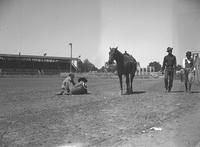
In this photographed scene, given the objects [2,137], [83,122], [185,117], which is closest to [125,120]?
[83,122]

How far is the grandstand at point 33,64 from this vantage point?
247 ft

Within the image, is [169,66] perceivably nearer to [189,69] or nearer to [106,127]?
[189,69]

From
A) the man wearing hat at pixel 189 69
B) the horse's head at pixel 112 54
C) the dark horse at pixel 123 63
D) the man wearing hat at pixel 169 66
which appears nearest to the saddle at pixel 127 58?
the dark horse at pixel 123 63

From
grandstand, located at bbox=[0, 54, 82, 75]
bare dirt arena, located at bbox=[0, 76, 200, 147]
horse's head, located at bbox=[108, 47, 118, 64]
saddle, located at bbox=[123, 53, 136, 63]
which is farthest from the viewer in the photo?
grandstand, located at bbox=[0, 54, 82, 75]

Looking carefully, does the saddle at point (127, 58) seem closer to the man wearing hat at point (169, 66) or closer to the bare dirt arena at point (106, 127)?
the man wearing hat at point (169, 66)

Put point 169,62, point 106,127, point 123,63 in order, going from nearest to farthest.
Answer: point 106,127, point 169,62, point 123,63

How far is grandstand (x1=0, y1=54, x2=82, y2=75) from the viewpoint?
75.3 metres

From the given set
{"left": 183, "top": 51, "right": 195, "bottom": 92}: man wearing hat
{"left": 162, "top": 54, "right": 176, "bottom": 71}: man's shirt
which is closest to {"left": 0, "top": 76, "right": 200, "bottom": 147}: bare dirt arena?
{"left": 183, "top": 51, "right": 195, "bottom": 92}: man wearing hat

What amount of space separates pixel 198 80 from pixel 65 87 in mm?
8520

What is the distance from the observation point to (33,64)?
82812 mm

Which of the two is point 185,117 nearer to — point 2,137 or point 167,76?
point 2,137

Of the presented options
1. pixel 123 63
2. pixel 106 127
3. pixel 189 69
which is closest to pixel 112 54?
pixel 123 63

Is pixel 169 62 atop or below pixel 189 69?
atop

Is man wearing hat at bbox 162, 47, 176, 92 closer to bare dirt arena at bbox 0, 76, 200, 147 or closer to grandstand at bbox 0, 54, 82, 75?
bare dirt arena at bbox 0, 76, 200, 147
